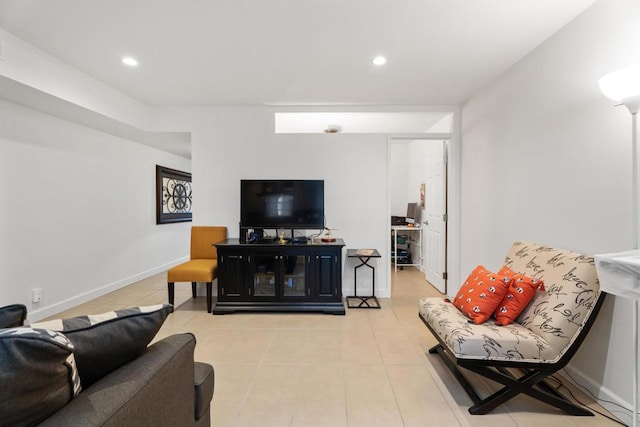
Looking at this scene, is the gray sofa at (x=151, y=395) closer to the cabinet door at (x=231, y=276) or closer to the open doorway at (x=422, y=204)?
the cabinet door at (x=231, y=276)

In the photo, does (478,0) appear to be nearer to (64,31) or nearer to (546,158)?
(546,158)

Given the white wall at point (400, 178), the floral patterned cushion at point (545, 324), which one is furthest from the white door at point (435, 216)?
the floral patterned cushion at point (545, 324)

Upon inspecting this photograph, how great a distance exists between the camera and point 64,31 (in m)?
2.25

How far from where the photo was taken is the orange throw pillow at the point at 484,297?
197 cm

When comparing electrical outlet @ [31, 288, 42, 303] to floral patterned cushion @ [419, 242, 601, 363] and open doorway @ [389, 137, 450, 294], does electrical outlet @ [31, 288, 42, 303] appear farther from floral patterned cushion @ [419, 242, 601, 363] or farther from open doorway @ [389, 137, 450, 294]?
open doorway @ [389, 137, 450, 294]

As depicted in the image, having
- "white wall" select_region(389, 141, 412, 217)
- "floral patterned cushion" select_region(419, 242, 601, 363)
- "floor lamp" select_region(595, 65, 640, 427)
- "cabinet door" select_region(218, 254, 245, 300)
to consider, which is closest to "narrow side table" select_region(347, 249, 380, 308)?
"cabinet door" select_region(218, 254, 245, 300)

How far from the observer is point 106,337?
91cm

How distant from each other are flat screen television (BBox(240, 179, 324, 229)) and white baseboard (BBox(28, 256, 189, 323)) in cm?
211

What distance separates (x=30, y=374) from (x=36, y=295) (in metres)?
3.38

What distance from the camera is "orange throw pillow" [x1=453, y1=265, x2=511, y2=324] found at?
1.97 meters

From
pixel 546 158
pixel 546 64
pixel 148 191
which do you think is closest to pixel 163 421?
pixel 546 158

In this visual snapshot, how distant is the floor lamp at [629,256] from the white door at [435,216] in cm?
247

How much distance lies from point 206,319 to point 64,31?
281 centimetres

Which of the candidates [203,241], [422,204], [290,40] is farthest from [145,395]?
[422,204]
